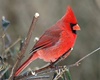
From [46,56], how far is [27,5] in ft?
7.88

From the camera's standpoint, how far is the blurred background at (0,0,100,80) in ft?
12.4

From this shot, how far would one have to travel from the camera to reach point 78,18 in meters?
3.79

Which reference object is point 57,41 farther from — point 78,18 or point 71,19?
point 78,18

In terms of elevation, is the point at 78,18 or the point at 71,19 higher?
the point at 78,18

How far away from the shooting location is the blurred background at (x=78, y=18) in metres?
3.77

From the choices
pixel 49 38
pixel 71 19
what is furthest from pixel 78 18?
pixel 71 19

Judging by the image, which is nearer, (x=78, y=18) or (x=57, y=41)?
(x=57, y=41)

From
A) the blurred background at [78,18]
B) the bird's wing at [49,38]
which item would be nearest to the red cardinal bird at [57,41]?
the bird's wing at [49,38]

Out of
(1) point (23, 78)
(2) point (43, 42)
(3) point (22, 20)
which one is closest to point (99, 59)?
(3) point (22, 20)

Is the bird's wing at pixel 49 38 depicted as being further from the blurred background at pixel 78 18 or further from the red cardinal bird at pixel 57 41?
the blurred background at pixel 78 18

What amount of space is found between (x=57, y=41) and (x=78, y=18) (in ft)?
7.39

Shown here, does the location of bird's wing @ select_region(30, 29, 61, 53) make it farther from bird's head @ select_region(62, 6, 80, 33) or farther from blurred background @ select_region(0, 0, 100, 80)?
blurred background @ select_region(0, 0, 100, 80)

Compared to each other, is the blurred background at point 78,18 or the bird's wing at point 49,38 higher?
the blurred background at point 78,18

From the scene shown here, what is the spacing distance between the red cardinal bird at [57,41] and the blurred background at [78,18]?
6.91ft
